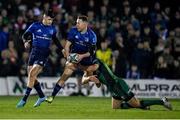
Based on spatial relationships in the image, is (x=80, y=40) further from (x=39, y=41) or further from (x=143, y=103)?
(x=143, y=103)

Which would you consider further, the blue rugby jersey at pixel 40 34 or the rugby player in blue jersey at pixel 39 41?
the blue rugby jersey at pixel 40 34

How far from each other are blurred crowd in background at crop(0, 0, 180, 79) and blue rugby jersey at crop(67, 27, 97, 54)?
257 inches

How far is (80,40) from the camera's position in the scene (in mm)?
18594

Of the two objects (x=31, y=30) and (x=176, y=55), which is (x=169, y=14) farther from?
(x=31, y=30)

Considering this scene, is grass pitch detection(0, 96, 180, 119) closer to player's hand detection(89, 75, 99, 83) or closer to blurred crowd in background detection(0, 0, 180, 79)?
player's hand detection(89, 75, 99, 83)

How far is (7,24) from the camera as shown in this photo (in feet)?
85.0

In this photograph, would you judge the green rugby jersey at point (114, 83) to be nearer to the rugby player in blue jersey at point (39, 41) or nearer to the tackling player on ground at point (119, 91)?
the tackling player on ground at point (119, 91)

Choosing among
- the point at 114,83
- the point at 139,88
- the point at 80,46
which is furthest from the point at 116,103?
the point at 139,88

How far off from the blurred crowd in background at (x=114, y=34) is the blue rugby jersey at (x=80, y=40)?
6528 mm

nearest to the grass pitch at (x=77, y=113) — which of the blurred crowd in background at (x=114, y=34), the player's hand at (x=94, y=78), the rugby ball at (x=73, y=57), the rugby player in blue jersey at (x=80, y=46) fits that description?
the player's hand at (x=94, y=78)

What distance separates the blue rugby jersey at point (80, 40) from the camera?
61.0ft

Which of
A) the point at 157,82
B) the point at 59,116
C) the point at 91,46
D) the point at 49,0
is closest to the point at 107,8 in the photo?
the point at 49,0

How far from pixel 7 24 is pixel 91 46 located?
801 centimetres

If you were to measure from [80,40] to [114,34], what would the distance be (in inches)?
327
